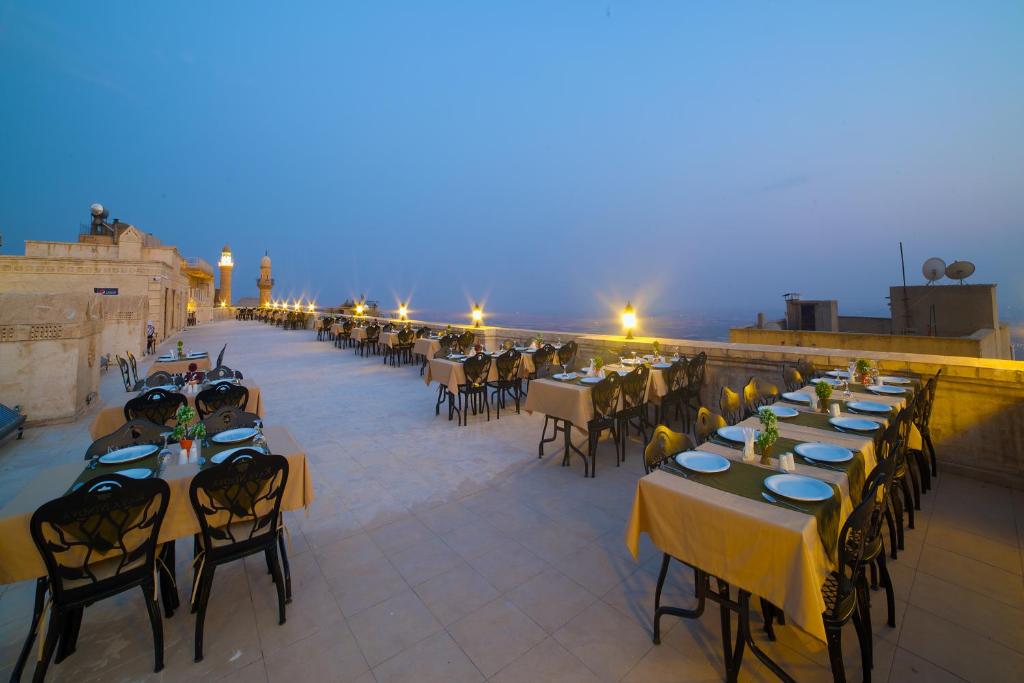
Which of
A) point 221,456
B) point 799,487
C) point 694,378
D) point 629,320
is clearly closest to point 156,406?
point 221,456

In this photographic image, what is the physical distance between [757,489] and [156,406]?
16.6 feet

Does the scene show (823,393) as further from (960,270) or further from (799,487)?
(960,270)

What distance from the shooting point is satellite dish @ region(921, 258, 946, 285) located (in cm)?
1184

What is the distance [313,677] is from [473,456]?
287 centimetres

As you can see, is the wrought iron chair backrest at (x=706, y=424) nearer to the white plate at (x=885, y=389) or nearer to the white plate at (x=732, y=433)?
the white plate at (x=732, y=433)

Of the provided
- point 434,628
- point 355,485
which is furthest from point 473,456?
point 434,628

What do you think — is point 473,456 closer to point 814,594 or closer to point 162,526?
point 162,526

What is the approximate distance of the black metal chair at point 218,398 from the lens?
13.6ft

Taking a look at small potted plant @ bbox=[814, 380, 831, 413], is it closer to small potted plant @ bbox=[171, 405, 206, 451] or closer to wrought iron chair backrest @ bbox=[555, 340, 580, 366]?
wrought iron chair backrest @ bbox=[555, 340, 580, 366]

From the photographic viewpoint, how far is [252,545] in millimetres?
2285

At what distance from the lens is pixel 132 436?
2848 millimetres

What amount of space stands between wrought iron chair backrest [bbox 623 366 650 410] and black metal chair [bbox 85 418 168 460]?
4222 mm

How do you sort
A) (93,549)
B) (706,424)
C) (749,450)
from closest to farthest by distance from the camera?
(93,549) → (749,450) → (706,424)

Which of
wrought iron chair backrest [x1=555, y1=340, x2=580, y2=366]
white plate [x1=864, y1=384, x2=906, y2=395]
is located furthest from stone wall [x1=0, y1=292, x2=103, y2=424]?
white plate [x1=864, y1=384, x2=906, y2=395]
